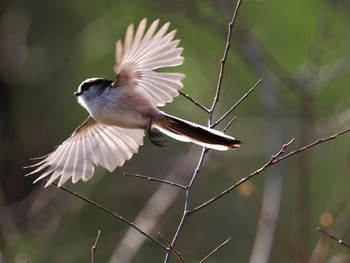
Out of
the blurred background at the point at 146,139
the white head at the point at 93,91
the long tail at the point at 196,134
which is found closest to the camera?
the long tail at the point at 196,134

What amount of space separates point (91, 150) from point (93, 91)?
1.12ft

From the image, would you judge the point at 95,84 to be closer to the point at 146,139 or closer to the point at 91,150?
the point at 91,150

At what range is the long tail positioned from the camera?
9.20 ft

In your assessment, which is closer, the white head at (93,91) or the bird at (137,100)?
the bird at (137,100)

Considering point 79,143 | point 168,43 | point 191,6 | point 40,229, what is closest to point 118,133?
point 79,143

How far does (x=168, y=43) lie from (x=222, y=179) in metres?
4.84

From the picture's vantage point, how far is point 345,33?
6953mm

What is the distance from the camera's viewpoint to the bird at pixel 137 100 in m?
2.86

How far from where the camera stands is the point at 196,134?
2.93 metres

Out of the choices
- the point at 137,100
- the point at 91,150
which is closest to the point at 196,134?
the point at 137,100

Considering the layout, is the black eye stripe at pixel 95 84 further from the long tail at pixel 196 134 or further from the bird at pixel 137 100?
the long tail at pixel 196 134

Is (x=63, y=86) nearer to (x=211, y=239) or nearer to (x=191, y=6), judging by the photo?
(x=211, y=239)

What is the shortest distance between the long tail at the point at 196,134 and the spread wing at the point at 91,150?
16 cm

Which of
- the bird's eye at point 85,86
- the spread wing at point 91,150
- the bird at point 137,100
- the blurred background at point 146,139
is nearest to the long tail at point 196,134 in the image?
the bird at point 137,100
